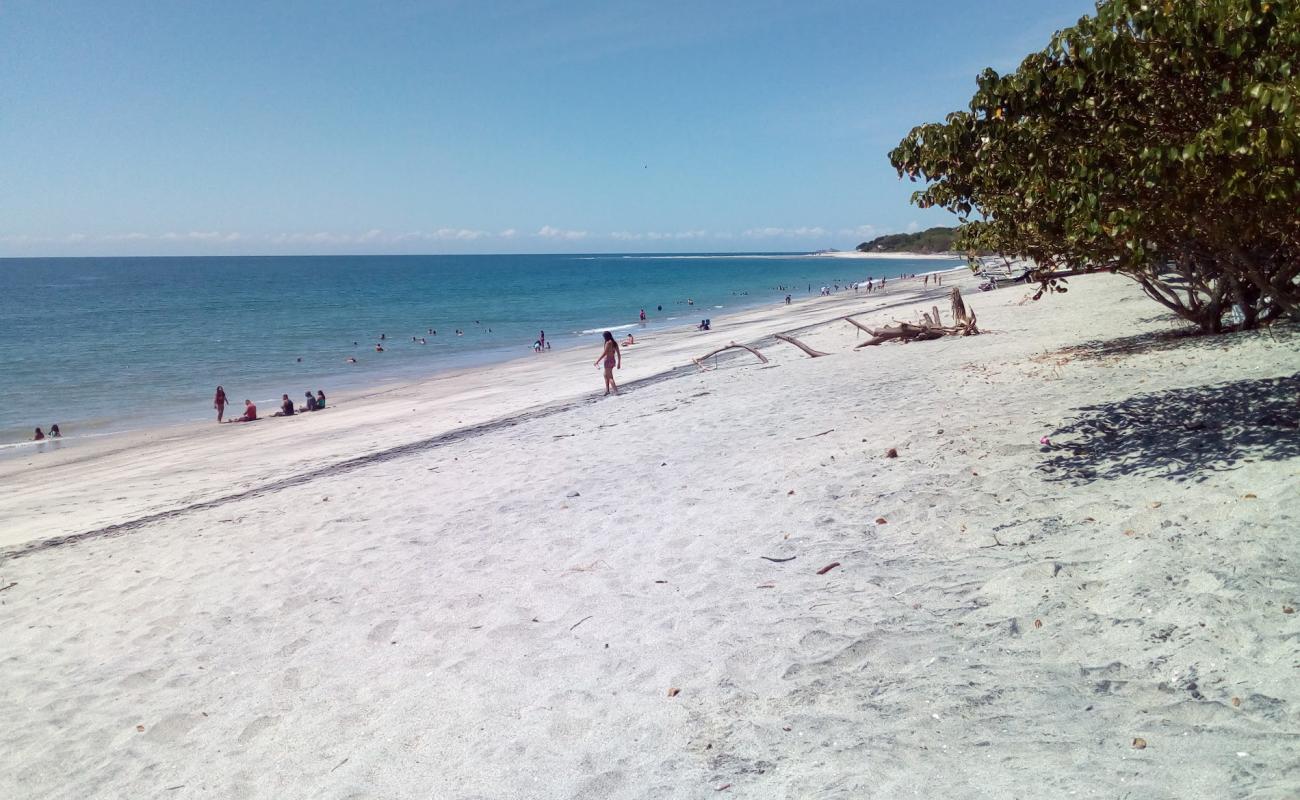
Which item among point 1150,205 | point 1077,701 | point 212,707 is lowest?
point 212,707

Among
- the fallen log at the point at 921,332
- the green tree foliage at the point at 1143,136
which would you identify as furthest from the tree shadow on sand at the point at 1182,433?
the fallen log at the point at 921,332

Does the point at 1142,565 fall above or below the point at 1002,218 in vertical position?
below

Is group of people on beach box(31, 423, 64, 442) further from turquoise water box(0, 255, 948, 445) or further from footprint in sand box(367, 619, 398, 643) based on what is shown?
footprint in sand box(367, 619, 398, 643)

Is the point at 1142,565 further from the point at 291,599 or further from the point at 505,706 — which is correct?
the point at 291,599

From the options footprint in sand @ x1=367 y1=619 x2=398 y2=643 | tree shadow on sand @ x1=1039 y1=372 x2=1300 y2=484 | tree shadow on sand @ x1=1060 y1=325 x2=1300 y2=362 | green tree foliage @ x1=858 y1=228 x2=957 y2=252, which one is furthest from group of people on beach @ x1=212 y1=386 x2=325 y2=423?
green tree foliage @ x1=858 y1=228 x2=957 y2=252

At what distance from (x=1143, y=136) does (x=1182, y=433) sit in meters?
3.27

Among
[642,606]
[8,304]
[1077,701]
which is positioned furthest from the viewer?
[8,304]

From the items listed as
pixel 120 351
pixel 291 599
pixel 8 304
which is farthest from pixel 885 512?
pixel 8 304

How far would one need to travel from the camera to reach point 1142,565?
5.21 m

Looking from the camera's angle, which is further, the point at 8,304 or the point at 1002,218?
the point at 8,304

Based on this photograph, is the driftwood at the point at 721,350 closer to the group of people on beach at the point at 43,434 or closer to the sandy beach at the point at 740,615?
the sandy beach at the point at 740,615

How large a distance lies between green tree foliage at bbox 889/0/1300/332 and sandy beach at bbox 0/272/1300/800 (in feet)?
6.92

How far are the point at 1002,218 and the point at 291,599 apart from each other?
7.86 metres

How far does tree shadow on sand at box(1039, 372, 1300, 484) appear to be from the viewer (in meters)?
6.61
